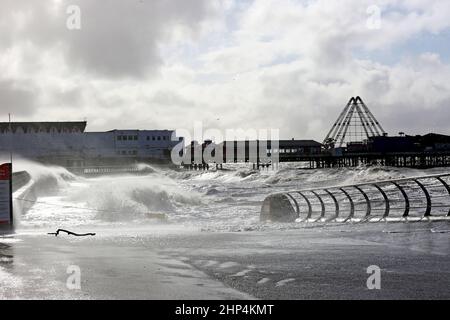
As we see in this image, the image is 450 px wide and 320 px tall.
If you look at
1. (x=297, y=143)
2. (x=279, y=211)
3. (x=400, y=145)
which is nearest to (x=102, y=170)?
(x=297, y=143)

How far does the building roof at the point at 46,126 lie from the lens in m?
129

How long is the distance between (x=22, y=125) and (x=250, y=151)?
52704 mm

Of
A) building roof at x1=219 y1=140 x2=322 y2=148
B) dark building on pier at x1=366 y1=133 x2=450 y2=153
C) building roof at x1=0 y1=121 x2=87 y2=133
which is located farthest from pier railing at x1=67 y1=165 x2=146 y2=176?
dark building on pier at x1=366 y1=133 x2=450 y2=153

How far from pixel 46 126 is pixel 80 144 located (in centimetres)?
1104

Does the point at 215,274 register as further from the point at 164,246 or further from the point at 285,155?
the point at 285,155

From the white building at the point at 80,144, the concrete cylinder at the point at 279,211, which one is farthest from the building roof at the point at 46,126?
the concrete cylinder at the point at 279,211

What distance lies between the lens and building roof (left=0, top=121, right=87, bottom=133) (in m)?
129

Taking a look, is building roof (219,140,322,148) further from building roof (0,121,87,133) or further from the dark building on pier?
building roof (0,121,87,133)

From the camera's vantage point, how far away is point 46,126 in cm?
13212

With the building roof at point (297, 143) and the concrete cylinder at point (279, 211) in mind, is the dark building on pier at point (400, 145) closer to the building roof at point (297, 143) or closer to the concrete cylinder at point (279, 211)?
the building roof at point (297, 143)

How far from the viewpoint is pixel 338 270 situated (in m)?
8.45
